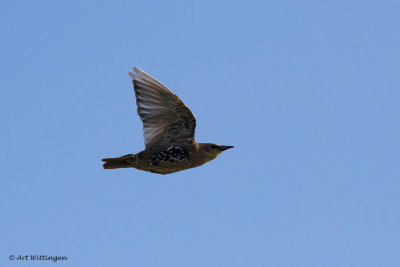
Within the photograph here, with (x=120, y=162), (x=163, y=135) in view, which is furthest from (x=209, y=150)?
(x=120, y=162)

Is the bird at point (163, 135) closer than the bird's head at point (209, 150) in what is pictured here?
Yes

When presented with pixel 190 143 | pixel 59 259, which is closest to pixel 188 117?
pixel 190 143

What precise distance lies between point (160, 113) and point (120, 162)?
130cm

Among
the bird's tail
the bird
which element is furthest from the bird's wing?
the bird's tail

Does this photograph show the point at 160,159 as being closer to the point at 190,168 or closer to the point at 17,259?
the point at 190,168

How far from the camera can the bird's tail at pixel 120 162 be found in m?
17.5

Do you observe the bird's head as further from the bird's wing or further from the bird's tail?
the bird's tail

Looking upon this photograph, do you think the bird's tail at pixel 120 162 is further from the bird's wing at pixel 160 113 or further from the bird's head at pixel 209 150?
the bird's head at pixel 209 150

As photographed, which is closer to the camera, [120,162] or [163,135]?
[120,162]

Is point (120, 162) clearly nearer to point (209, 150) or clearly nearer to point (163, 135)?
point (163, 135)

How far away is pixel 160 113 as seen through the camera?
17.9 m

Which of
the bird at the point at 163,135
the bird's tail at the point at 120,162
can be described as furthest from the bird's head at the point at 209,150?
the bird's tail at the point at 120,162

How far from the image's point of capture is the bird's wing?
1775cm

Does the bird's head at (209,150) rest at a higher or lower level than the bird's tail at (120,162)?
higher
